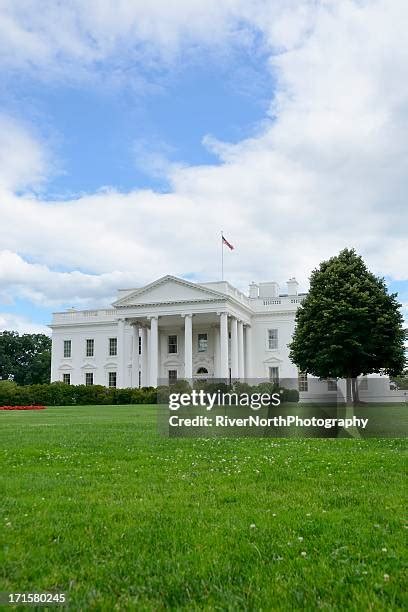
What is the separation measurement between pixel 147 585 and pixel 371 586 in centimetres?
161

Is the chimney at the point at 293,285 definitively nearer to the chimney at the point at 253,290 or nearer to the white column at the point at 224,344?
the chimney at the point at 253,290

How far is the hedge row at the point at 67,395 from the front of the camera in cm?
4341

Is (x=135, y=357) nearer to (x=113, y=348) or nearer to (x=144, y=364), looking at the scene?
(x=144, y=364)

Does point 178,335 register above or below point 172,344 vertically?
above

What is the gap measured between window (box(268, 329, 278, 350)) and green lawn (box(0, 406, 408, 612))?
48.5 metres

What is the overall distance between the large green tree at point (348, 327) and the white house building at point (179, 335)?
1628 centimetres

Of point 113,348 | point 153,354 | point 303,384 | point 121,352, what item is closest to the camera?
point 303,384

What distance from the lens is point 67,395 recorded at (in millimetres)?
45125

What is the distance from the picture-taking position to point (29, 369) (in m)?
81.3

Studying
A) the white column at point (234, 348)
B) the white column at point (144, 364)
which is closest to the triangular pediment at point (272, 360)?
the white column at point (234, 348)

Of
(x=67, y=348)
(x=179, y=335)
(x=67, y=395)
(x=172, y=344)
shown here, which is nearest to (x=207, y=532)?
(x=67, y=395)

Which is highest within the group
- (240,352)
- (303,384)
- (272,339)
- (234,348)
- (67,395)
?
(272,339)

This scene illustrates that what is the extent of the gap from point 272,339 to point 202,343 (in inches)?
287

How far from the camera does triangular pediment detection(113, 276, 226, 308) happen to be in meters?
52.3
